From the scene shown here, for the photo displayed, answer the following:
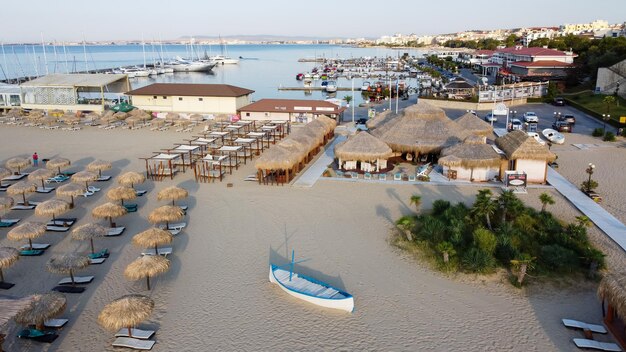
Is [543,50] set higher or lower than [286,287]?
higher

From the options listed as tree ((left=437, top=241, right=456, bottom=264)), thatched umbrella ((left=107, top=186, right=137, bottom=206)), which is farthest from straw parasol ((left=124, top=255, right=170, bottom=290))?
tree ((left=437, top=241, right=456, bottom=264))

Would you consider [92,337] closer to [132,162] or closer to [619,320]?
[619,320]

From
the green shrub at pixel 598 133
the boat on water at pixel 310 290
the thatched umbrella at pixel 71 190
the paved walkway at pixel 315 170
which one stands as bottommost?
the boat on water at pixel 310 290

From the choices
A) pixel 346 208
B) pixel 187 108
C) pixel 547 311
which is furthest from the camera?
pixel 187 108

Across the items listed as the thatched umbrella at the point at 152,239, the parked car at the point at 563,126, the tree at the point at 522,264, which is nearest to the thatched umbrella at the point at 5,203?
the thatched umbrella at the point at 152,239

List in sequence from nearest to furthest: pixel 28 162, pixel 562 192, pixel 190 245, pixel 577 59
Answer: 1. pixel 190 245
2. pixel 562 192
3. pixel 28 162
4. pixel 577 59

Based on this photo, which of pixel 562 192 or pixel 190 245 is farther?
pixel 562 192

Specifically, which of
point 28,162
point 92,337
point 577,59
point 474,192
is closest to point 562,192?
point 474,192

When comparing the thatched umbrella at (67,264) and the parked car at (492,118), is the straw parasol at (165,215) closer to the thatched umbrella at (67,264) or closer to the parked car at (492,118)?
the thatched umbrella at (67,264)
